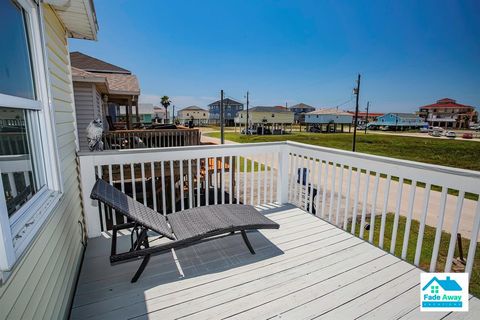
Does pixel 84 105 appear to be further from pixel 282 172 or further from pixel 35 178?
pixel 35 178

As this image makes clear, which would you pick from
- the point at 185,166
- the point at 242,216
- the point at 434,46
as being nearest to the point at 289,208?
the point at 242,216

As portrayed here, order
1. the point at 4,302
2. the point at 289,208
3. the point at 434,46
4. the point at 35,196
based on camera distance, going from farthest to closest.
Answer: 1. the point at 434,46
2. the point at 289,208
3. the point at 35,196
4. the point at 4,302

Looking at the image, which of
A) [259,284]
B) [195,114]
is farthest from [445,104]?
[259,284]

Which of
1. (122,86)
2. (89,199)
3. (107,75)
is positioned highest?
(107,75)

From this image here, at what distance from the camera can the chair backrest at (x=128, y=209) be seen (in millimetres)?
2160

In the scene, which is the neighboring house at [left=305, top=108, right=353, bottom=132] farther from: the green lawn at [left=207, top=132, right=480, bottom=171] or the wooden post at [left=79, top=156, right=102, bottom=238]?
the wooden post at [left=79, top=156, right=102, bottom=238]

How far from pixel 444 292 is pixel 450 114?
10228 cm

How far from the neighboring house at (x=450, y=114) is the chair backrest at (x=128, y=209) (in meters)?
102

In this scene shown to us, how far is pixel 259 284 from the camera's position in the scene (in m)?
2.23

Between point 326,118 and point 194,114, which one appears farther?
point 194,114

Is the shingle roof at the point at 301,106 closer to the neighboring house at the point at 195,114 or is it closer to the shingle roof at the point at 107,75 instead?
the neighboring house at the point at 195,114

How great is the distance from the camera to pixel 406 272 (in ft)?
7.88

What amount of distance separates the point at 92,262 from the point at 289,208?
2.83 m

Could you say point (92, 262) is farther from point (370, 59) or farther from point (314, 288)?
point (370, 59)
